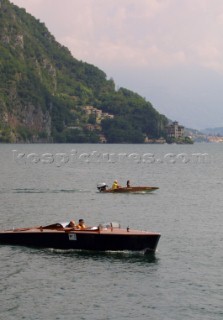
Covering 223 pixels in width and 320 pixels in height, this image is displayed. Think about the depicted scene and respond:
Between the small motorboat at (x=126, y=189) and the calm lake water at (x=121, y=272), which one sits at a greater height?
the small motorboat at (x=126, y=189)

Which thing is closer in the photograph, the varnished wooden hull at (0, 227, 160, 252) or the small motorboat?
the varnished wooden hull at (0, 227, 160, 252)

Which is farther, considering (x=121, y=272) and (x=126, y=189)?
(x=126, y=189)

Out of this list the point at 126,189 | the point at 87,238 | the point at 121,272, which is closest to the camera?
the point at 121,272

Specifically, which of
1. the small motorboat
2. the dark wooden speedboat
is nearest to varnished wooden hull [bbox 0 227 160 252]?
the dark wooden speedboat

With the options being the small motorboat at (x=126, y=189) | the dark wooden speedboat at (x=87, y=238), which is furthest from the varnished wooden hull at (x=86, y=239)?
the small motorboat at (x=126, y=189)

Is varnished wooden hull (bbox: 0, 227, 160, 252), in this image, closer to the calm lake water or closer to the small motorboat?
the calm lake water

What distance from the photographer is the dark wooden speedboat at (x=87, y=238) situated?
50.7m

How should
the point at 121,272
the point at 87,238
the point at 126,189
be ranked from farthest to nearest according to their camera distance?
1. the point at 126,189
2. the point at 87,238
3. the point at 121,272

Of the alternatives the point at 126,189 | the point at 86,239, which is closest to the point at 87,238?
the point at 86,239

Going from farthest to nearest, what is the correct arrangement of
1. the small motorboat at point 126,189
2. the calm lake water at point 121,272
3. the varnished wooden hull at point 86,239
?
the small motorboat at point 126,189 → the varnished wooden hull at point 86,239 → the calm lake water at point 121,272

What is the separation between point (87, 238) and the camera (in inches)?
2021

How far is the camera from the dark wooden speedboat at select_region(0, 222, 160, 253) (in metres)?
50.7

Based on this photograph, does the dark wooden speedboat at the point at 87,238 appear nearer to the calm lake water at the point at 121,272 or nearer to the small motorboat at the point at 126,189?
the calm lake water at the point at 121,272

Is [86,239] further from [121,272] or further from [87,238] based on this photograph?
[121,272]
